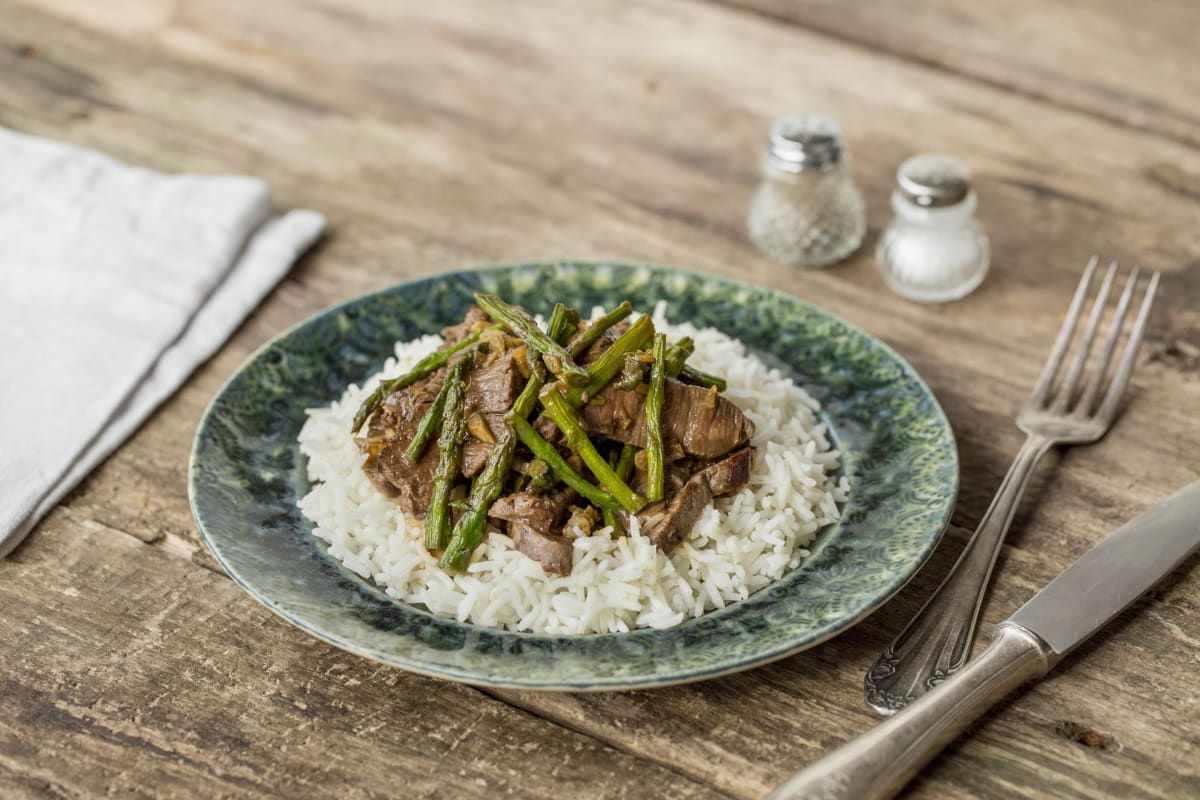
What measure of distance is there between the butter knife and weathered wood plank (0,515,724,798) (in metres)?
0.34

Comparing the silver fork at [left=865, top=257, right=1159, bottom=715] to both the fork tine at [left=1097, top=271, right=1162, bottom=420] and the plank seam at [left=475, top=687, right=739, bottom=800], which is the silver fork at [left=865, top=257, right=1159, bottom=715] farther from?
the plank seam at [left=475, top=687, right=739, bottom=800]

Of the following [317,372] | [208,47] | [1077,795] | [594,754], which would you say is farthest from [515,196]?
[1077,795]

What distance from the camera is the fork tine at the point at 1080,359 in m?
3.54

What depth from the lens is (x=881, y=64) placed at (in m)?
5.48

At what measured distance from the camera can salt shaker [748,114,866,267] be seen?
13.1ft

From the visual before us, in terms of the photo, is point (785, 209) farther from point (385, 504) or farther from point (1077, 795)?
point (1077, 795)

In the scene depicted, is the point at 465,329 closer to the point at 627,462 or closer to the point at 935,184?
the point at 627,462

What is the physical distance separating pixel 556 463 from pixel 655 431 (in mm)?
233

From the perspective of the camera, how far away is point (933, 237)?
4.04 m

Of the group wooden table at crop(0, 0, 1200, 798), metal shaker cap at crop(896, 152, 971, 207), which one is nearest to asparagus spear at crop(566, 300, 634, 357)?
wooden table at crop(0, 0, 1200, 798)

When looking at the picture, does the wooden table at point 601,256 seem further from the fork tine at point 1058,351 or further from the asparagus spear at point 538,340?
the asparagus spear at point 538,340

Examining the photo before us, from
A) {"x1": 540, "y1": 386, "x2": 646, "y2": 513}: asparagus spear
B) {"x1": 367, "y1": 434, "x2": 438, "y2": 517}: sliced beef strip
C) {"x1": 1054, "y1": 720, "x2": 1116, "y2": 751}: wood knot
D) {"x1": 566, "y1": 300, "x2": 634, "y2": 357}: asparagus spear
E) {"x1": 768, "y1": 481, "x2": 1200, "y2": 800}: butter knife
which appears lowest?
{"x1": 1054, "y1": 720, "x2": 1116, "y2": 751}: wood knot

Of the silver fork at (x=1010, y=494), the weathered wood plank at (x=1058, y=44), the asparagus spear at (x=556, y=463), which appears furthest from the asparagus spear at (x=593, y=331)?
the weathered wood plank at (x=1058, y=44)

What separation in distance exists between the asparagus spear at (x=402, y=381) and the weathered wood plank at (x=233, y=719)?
52cm
